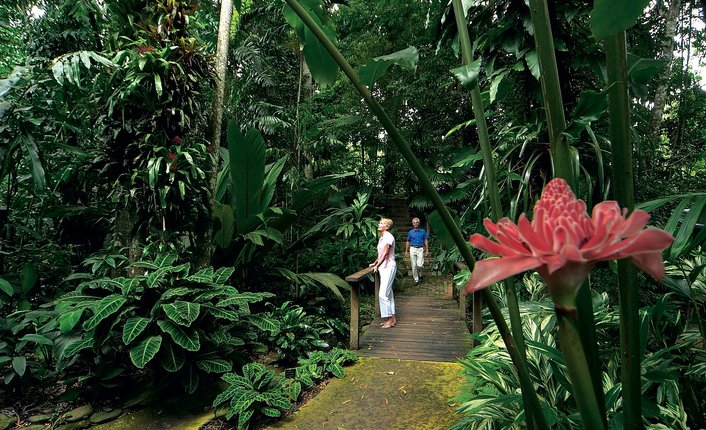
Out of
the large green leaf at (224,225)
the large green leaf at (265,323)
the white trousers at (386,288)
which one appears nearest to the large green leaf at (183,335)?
the large green leaf at (265,323)

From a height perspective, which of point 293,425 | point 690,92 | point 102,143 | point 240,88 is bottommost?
point 293,425

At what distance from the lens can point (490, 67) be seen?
2.71m

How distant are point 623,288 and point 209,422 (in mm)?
3100

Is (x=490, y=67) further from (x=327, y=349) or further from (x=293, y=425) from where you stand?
(x=327, y=349)

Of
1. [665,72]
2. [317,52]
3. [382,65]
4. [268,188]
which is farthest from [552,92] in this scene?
[665,72]

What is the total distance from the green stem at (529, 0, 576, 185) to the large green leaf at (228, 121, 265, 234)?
4066 millimetres

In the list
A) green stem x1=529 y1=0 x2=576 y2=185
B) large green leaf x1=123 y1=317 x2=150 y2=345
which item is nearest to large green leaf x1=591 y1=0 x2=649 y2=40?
green stem x1=529 y1=0 x2=576 y2=185

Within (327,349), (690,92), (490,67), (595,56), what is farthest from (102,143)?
(690,92)

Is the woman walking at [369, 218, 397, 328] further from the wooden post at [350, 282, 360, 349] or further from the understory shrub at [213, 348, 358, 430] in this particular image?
the understory shrub at [213, 348, 358, 430]

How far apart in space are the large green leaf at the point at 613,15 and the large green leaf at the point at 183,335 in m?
3.06

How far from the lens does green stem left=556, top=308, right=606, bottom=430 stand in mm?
295

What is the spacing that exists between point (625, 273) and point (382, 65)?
1.42ft

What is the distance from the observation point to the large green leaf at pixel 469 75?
0.56 metres

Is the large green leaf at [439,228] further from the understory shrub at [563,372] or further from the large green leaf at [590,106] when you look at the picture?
the understory shrub at [563,372]
